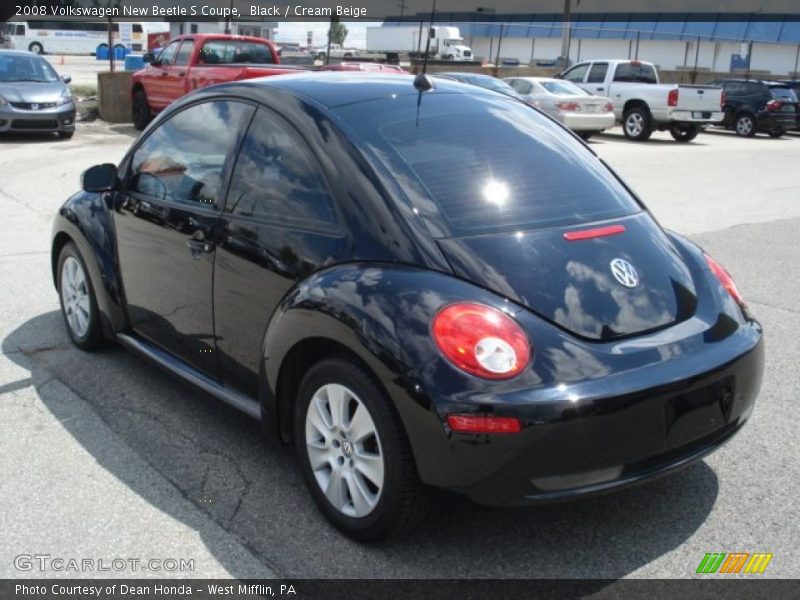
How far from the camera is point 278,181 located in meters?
3.56

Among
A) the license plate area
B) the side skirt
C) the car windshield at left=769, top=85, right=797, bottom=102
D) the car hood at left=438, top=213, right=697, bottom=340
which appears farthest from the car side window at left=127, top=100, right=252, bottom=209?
the car windshield at left=769, top=85, right=797, bottom=102

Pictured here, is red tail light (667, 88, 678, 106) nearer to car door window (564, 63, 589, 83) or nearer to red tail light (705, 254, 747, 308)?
car door window (564, 63, 589, 83)

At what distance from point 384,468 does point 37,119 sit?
597 inches

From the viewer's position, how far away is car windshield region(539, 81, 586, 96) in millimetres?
20938

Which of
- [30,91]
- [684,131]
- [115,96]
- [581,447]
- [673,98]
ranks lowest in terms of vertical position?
[684,131]

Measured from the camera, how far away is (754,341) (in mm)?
3273

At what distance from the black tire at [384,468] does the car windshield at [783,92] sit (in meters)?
25.8

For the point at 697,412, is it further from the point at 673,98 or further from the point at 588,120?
the point at 673,98

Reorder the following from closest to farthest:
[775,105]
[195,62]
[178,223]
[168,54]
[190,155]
Result: [178,223]
[190,155]
[195,62]
[168,54]
[775,105]

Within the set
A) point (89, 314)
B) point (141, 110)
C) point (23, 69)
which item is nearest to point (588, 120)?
point (141, 110)

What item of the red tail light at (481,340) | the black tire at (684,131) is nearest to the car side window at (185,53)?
the black tire at (684,131)

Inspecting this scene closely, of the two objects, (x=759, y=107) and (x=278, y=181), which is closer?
(x=278, y=181)

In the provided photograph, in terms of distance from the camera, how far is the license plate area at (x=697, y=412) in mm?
2900

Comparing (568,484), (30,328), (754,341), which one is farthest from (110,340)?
(754,341)
